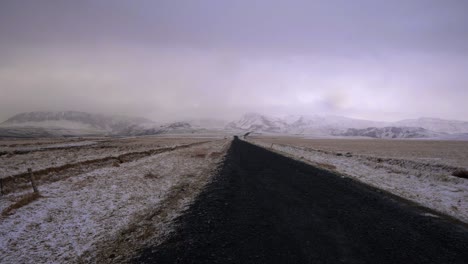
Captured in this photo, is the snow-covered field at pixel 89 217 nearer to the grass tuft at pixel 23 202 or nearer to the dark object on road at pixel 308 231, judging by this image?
the grass tuft at pixel 23 202

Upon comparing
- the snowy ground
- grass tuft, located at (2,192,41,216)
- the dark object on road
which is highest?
the dark object on road

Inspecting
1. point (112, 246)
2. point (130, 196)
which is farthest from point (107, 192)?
point (112, 246)

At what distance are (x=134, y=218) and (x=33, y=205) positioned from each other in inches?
280

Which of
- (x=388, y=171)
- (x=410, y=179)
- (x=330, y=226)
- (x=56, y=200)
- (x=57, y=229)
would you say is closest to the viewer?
(x=330, y=226)

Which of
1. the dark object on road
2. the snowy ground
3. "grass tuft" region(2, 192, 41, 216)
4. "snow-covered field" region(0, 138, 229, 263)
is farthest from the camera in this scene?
the snowy ground

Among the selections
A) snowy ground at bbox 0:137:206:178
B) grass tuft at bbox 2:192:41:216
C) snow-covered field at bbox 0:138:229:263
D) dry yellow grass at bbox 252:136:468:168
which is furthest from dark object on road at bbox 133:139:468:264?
dry yellow grass at bbox 252:136:468:168

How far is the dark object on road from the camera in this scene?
8.12m

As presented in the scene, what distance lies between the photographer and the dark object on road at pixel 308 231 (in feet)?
26.7

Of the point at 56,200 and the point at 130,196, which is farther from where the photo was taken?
the point at 130,196

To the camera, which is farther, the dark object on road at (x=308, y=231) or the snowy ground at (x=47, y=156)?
the snowy ground at (x=47, y=156)

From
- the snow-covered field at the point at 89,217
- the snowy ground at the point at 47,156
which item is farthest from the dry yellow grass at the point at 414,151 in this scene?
the snowy ground at the point at 47,156

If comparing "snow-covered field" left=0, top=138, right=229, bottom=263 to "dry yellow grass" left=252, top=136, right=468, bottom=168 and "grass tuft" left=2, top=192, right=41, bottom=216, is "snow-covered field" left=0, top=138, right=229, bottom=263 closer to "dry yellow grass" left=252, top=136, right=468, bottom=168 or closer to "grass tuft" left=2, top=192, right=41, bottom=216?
"grass tuft" left=2, top=192, right=41, bottom=216

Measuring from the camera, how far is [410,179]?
23.6 m

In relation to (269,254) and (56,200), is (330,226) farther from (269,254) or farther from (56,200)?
(56,200)
